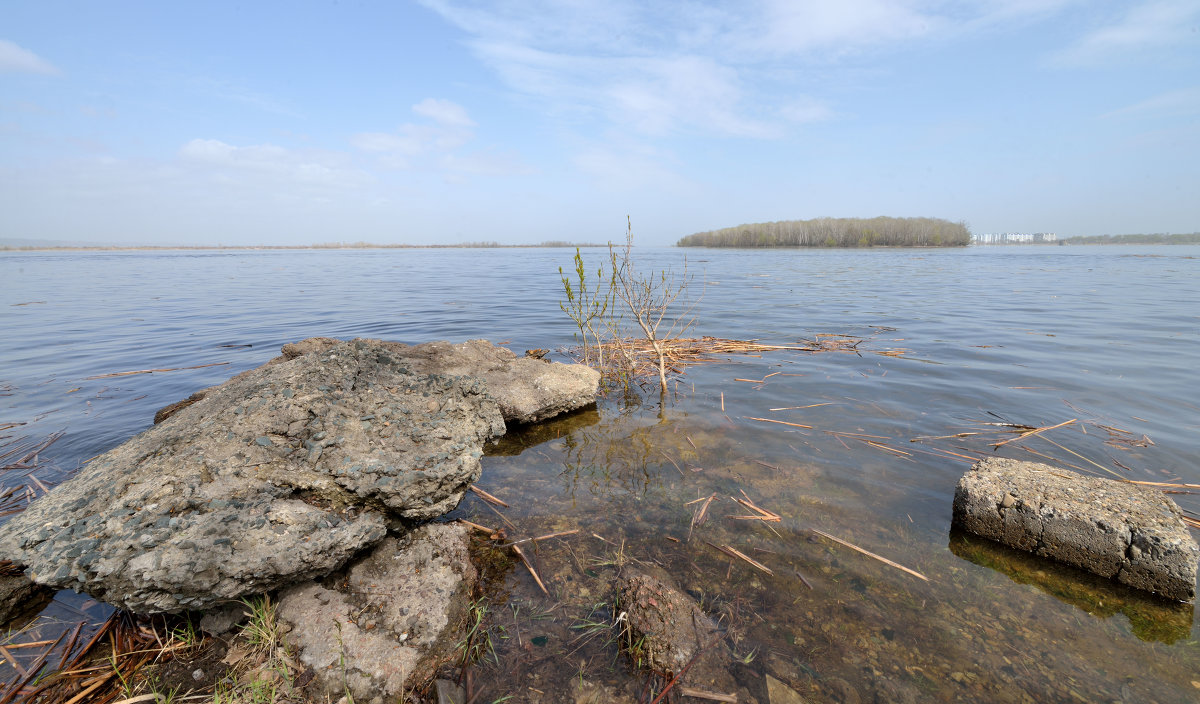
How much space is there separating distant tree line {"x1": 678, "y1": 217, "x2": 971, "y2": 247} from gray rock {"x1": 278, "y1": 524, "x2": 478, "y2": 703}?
70.5 m

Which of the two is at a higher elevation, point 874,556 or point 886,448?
point 886,448

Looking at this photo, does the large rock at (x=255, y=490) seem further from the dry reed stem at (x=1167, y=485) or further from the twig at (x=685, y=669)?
the dry reed stem at (x=1167, y=485)

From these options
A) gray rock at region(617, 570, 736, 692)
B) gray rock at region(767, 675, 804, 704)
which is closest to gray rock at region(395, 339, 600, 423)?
gray rock at region(617, 570, 736, 692)

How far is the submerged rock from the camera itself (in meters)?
2.14

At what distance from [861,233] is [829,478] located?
6843 centimetres

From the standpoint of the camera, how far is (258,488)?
8.19ft

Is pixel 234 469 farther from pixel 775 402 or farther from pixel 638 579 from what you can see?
pixel 775 402

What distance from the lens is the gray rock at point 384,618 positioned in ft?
7.23

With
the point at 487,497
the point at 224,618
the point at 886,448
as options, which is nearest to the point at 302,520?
the point at 224,618

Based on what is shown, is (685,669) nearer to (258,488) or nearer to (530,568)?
(530,568)

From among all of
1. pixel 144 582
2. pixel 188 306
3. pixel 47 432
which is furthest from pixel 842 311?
pixel 188 306

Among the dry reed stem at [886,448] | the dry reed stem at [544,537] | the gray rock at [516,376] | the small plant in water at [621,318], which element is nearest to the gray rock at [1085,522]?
the dry reed stem at [886,448]

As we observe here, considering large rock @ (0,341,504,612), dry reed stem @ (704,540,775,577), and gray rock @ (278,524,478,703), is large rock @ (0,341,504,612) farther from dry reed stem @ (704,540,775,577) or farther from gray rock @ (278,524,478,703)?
dry reed stem @ (704,540,775,577)

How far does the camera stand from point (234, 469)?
8.23ft
